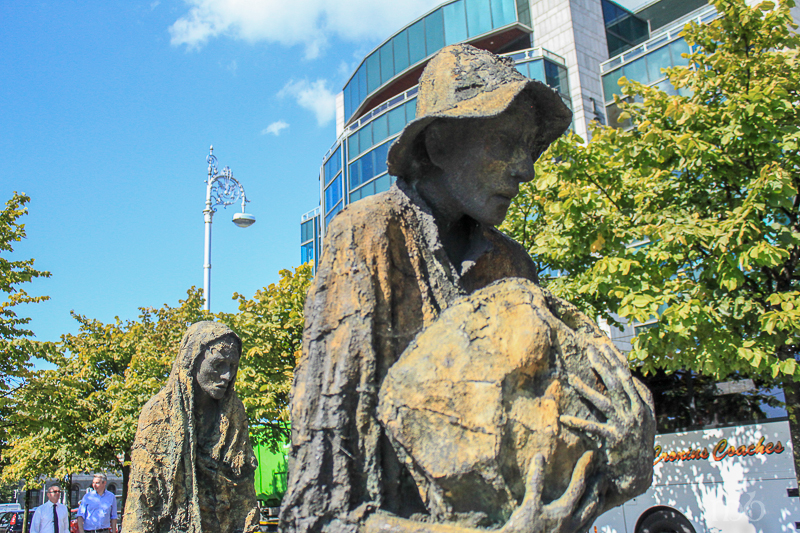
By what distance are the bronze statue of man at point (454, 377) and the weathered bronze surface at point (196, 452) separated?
442cm

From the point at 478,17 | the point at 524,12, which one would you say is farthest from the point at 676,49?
the point at 478,17

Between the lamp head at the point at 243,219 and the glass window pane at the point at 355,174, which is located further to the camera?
the glass window pane at the point at 355,174

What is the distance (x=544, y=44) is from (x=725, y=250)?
26.2 meters

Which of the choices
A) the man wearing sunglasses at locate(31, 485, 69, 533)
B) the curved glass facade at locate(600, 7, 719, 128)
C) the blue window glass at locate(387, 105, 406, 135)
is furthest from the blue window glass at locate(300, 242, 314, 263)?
the man wearing sunglasses at locate(31, 485, 69, 533)

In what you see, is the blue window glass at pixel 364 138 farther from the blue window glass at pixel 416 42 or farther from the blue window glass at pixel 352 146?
the blue window glass at pixel 416 42

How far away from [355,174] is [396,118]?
4581 millimetres

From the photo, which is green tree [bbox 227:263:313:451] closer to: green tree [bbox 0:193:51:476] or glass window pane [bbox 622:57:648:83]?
green tree [bbox 0:193:51:476]

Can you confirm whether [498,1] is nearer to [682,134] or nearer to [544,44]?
[544,44]

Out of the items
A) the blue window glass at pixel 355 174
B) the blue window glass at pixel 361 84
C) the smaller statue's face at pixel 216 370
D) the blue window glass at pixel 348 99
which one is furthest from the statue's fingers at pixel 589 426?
the blue window glass at pixel 348 99

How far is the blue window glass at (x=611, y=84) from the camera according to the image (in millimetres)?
27891

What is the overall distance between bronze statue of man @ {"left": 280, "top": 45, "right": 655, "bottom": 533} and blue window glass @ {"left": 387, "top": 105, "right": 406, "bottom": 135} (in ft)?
99.4

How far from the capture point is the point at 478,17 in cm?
3381

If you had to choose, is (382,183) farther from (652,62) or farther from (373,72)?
(652,62)

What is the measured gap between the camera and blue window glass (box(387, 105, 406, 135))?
106ft
